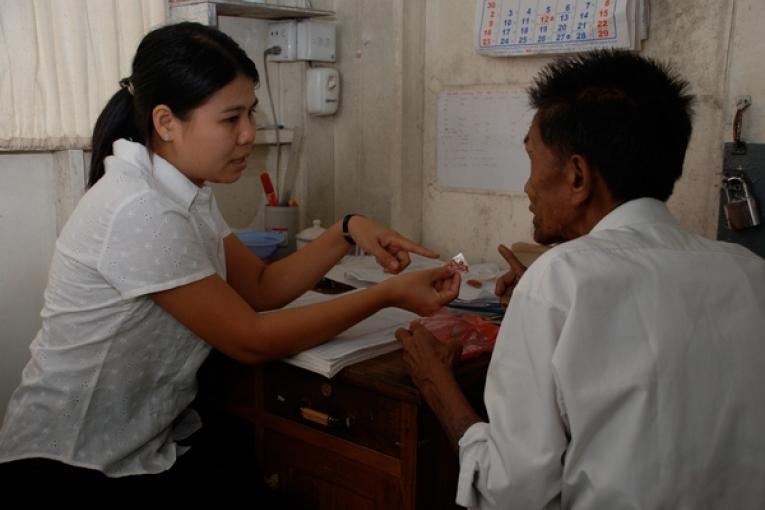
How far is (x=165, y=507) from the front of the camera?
4.91 ft

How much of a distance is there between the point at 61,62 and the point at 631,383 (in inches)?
64.5

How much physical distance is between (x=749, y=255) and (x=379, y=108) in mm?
1585

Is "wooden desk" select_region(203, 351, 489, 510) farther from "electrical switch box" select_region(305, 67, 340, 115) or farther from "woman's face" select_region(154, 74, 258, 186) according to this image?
"electrical switch box" select_region(305, 67, 340, 115)

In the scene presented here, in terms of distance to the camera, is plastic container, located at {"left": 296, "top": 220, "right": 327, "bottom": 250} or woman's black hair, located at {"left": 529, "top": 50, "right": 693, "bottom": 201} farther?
plastic container, located at {"left": 296, "top": 220, "right": 327, "bottom": 250}

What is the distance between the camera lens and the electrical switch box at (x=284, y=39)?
8.22 feet

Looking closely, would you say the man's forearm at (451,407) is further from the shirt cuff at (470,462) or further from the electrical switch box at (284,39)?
the electrical switch box at (284,39)

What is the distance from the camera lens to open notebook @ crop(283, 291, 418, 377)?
4.97ft

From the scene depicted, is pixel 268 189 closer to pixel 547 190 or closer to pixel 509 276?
pixel 509 276

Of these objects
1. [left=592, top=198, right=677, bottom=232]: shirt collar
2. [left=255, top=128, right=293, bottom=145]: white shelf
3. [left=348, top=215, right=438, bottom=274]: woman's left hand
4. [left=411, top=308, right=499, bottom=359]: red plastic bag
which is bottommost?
[left=411, top=308, right=499, bottom=359]: red plastic bag

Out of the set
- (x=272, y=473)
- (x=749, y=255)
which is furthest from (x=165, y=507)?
(x=749, y=255)

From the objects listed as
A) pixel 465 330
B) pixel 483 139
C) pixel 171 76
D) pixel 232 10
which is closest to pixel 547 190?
pixel 465 330

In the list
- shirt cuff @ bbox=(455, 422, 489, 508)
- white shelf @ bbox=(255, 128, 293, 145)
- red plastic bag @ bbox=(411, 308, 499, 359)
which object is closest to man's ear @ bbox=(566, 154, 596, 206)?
shirt cuff @ bbox=(455, 422, 489, 508)

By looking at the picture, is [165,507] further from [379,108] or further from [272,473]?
[379,108]

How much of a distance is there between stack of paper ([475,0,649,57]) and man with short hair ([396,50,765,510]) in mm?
821
